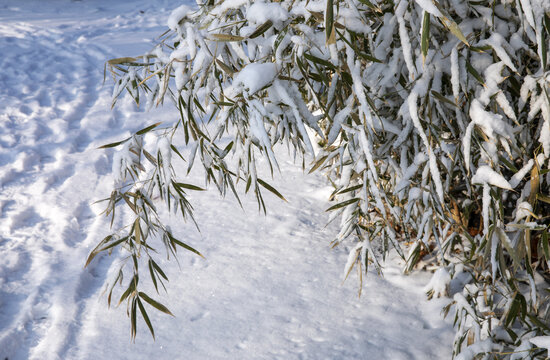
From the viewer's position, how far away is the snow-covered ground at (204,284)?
1.41 metres

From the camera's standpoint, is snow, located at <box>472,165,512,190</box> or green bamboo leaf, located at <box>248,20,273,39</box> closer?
green bamboo leaf, located at <box>248,20,273,39</box>

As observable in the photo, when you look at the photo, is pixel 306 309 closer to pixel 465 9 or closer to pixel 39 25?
pixel 465 9

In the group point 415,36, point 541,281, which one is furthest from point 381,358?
point 415,36

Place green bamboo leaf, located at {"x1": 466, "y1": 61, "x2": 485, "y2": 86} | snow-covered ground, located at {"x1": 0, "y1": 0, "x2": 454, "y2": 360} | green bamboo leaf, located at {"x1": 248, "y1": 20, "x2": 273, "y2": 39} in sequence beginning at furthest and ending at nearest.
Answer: snow-covered ground, located at {"x1": 0, "y1": 0, "x2": 454, "y2": 360}
green bamboo leaf, located at {"x1": 466, "y1": 61, "x2": 485, "y2": 86}
green bamboo leaf, located at {"x1": 248, "y1": 20, "x2": 273, "y2": 39}

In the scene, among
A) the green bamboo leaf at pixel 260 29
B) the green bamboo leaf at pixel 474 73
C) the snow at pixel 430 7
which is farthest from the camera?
the green bamboo leaf at pixel 474 73

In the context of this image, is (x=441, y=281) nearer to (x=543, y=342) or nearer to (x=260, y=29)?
(x=543, y=342)

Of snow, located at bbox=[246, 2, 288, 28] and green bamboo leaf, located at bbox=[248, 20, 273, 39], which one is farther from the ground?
snow, located at bbox=[246, 2, 288, 28]

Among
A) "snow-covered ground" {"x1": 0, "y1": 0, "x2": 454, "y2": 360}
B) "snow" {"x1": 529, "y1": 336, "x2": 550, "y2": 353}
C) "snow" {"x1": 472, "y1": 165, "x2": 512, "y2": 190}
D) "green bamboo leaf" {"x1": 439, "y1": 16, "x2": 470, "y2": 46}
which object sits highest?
"green bamboo leaf" {"x1": 439, "y1": 16, "x2": 470, "y2": 46}

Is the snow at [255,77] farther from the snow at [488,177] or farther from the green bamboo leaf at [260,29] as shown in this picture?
the snow at [488,177]

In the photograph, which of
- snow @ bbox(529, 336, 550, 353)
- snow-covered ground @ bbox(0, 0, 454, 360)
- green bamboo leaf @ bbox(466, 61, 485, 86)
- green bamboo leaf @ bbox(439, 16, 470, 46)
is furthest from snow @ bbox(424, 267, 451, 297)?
green bamboo leaf @ bbox(439, 16, 470, 46)

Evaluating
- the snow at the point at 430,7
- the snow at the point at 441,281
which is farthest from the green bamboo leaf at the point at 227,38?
the snow at the point at 441,281

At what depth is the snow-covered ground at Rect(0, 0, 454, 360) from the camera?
55.6 inches

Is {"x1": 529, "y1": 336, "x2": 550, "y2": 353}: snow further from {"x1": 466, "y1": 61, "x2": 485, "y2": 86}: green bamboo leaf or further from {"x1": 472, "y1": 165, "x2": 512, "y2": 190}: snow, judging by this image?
{"x1": 466, "y1": 61, "x2": 485, "y2": 86}: green bamboo leaf

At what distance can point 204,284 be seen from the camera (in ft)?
5.49
